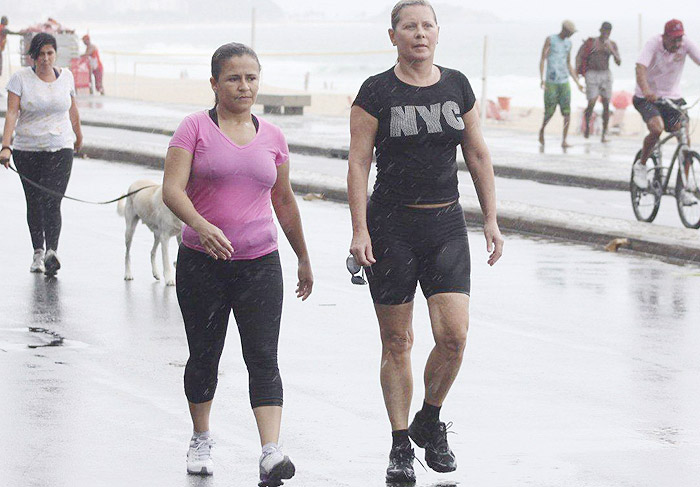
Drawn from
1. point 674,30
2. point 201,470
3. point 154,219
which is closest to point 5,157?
point 154,219

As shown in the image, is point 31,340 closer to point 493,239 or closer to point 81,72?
point 493,239

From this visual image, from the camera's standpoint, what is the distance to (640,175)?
52.3 ft

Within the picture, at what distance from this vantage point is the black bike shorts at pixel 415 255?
6660 mm

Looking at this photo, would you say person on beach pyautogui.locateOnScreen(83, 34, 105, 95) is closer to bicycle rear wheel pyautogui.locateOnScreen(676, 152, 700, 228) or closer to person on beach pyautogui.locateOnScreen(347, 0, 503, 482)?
bicycle rear wheel pyautogui.locateOnScreen(676, 152, 700, 228)

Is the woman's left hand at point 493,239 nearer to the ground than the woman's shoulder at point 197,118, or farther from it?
nearer to the ground

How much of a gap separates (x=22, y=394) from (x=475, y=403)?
230cm

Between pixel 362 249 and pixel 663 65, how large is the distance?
9122 millimetres

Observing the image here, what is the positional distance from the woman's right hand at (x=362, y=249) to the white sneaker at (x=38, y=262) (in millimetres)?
6443

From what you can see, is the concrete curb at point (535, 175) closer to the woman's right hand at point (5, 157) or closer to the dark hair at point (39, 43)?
the dark hair at point (39, 43)

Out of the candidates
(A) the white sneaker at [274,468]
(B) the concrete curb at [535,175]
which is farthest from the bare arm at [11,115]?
(B) the concrete curb at [535,175]

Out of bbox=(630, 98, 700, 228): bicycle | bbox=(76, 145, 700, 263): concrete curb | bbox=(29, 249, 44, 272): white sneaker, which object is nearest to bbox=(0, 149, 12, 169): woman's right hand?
bbox=(29, 249, 44, 272): white sneaker

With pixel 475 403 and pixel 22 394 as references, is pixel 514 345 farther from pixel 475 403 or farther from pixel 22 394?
pixel 22 394

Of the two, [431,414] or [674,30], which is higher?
[674,30]

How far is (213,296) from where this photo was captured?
647 centimetres
